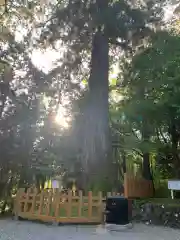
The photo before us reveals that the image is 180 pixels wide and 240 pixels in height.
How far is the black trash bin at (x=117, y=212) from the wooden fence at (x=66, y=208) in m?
0.59

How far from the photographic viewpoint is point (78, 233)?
6.66 meters

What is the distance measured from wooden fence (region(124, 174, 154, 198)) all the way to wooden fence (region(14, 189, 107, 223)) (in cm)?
210

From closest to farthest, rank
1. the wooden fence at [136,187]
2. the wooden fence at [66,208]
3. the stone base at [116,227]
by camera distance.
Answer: the stone base at [116,227]
the wooden fence at [66,208]
the wooden fence at [136,187]

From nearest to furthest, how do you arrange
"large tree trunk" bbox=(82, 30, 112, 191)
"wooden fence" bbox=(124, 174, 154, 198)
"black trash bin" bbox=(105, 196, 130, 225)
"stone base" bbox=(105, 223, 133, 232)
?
"stone base" bbox=(105, 223, 133, 232), "black trash bin" bbox=(105, 196, 130, 225), "large tree trunk" bbox=(82, 30, 112, 191), "wooden fence" bbox=(124, 174, 154, 198)

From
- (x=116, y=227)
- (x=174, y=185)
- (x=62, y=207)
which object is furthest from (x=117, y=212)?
(x=174, y=185)

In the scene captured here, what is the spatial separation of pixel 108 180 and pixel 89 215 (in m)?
2.14

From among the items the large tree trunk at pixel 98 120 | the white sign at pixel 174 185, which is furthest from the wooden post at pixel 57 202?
the white sign at pixel 174 185

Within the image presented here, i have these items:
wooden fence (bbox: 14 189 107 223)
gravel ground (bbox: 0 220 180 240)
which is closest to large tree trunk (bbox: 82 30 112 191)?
wooden fence (bbox: 14 189 107 223)

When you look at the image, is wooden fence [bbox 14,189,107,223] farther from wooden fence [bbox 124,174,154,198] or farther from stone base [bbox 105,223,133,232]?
wooden fence [bbox 124,174,154,198]

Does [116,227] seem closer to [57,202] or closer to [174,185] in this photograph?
[57,202]

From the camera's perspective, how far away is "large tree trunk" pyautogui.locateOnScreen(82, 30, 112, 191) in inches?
402

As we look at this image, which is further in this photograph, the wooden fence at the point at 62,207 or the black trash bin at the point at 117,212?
the wooden fence at the point at 62,207

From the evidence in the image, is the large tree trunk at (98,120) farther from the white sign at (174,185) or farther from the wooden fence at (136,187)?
the white sign at (174,185)

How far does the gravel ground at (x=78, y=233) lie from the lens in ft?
20.0
